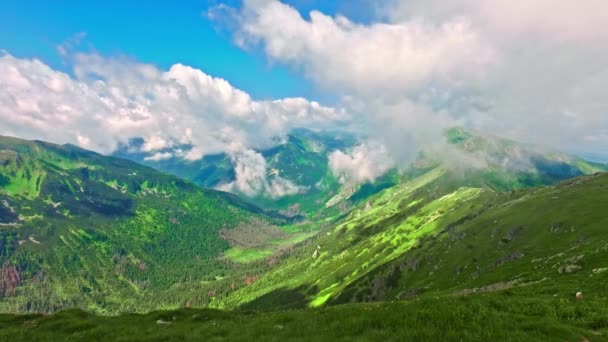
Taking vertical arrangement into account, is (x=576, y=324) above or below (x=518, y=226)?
above

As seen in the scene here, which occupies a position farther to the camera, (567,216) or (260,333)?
(567,216)

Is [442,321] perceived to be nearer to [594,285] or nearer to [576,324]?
[576,324]

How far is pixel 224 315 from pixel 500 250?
166654 mm

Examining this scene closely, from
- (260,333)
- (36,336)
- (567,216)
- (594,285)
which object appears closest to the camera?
(260,333)

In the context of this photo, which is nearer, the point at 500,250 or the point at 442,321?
the point at 442,321

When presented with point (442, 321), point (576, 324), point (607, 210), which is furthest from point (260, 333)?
point (607, 210)

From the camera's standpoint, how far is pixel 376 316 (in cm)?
1845

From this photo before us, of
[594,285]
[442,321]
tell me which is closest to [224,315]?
[442,321]

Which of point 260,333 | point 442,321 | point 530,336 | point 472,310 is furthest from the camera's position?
point 260,333

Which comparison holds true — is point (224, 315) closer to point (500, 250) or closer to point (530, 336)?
point (530, 336)

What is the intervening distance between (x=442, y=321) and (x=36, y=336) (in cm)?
2789

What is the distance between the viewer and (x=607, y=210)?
465 ft

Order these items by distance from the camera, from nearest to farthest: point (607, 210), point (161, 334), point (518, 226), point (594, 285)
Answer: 1. point (161, 334)
2. point (594, 285)
3. point (607, 210)
4. point (518, 226)

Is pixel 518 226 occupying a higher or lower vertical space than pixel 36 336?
lower
